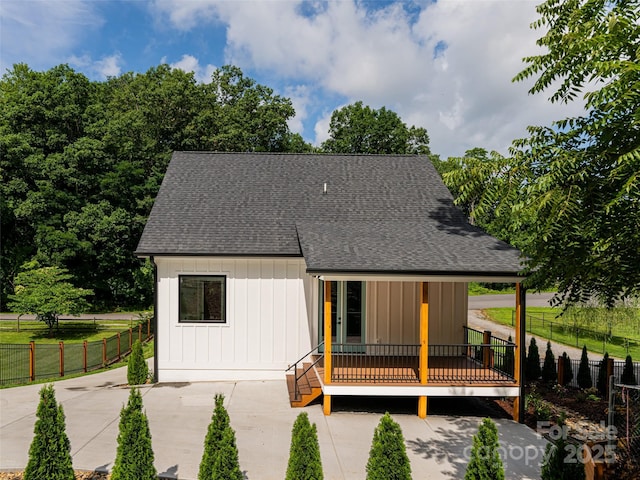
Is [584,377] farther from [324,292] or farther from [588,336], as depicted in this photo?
[588,336]

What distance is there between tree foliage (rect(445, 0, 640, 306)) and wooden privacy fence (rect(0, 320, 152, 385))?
35.7 ft

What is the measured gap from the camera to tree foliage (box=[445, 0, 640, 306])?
5387 mm

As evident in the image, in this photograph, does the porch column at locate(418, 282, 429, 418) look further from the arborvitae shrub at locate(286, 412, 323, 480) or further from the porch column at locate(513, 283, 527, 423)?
the arborvitae shrub at locate(286, 412, 323, 480)

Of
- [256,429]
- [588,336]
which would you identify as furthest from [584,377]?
[588,336]

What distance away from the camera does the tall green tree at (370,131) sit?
40.8 meters

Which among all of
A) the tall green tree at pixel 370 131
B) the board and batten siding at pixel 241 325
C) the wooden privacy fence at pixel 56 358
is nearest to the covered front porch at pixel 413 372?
the board and batten siding at pixel 241 325

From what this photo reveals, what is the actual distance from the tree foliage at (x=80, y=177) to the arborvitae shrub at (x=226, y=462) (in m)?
22.5

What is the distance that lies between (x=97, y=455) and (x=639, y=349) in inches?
844

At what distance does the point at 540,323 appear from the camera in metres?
24.1

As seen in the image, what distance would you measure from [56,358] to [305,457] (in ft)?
41.4

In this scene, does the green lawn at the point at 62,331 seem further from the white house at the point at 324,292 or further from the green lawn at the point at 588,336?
the green lawn at the point at 588,336

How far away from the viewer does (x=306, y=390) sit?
980 centimetres

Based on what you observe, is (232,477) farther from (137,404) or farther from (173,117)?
(173,117)

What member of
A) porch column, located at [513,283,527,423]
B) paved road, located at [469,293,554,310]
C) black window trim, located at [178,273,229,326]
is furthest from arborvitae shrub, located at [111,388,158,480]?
paved road, located at [469,293,554,310]
